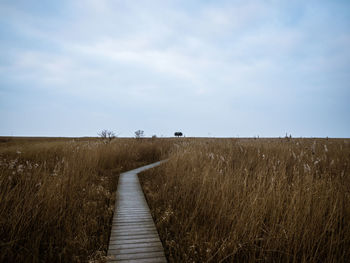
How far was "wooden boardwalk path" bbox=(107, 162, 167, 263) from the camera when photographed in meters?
2.39

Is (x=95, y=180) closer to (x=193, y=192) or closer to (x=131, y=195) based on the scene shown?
(x=131, y=195)

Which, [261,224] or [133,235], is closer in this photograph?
[261,224]

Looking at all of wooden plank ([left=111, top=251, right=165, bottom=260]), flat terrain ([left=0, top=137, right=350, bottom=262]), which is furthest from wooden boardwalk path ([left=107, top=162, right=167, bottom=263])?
flat terrain ([left=0, top=137, right=350, bottom=262])

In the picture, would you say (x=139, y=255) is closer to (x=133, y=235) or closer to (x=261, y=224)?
(x=133, y=235)

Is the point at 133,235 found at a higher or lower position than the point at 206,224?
lower

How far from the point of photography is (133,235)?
2.89 m

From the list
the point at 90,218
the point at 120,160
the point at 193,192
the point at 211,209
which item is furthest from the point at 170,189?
the point at 120,160

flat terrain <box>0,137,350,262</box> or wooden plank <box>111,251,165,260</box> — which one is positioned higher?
flat terrain <box>0,137,350,262</box>

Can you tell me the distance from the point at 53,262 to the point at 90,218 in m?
1.03

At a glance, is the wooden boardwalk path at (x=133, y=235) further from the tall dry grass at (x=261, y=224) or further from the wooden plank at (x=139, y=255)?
the tall dry grass at (x=261, y=224)

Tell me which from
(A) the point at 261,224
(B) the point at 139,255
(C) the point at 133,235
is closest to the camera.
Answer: (B) the point at 139,255

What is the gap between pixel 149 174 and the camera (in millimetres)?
7250

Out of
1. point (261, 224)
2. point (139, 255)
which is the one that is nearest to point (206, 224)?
point (261, 224)

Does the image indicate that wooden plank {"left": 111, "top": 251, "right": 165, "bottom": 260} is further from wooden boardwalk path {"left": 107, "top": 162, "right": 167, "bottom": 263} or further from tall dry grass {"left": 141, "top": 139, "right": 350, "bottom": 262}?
tall dry grass {"left": 141, "top": 139, "right": 350, "bottom": 262}
